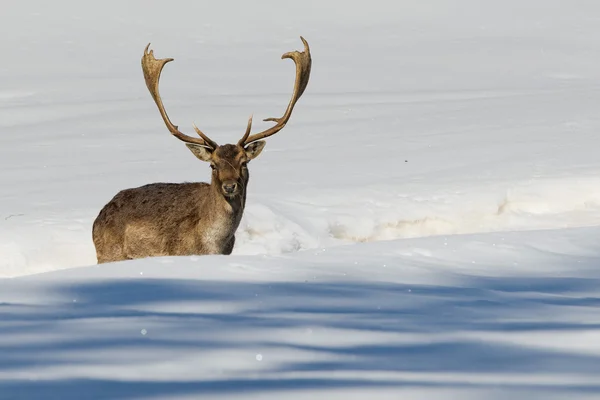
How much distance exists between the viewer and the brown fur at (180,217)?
9492 millimetres

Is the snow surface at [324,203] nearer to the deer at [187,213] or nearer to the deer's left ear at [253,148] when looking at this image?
the deer at [187,213]

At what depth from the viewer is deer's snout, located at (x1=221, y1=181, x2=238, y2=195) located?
364 inches

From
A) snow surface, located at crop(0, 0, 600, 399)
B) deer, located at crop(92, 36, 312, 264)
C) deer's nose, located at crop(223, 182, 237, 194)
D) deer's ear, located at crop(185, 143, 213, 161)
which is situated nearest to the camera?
snow surface, located at crop(0, 0, 600, 399)

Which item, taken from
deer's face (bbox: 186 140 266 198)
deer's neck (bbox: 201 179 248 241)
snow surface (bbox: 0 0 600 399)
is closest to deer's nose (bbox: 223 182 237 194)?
deer's face (bbox: 186 140 266 198)

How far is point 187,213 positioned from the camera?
978 cm

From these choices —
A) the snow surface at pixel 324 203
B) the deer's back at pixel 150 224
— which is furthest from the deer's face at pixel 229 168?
the snow surface at pixel 324 203

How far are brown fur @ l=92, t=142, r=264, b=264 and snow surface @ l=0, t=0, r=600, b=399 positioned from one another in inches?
25.7

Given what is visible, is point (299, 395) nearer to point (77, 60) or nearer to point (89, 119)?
point (89, 119)

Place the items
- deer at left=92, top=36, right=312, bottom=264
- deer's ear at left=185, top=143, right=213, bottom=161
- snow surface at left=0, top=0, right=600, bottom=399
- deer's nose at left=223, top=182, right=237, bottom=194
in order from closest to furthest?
snow surface at left=0, top=0, right=600, bottom=399
deer's nose at left=223, top=182, right=237, bottom=194
deer at left=92, top=36, right=312, bottom=264
deer's ear at left=185, top=143, right=213, bottom=161

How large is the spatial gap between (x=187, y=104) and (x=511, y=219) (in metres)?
10.5

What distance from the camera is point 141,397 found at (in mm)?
3846

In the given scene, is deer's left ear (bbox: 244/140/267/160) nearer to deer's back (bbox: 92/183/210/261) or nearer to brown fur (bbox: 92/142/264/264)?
brown fur (bbox: 92/142/264/264)

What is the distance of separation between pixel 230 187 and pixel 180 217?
27.4 inches

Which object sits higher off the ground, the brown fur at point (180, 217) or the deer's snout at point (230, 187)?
the deer's snout at point (230, 187)
